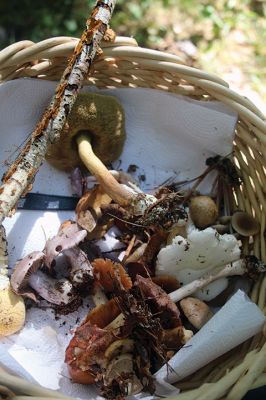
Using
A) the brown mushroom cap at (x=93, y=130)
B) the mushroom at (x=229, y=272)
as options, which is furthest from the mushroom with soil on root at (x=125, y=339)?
the brown mushroom cap at (x=93, y=130)

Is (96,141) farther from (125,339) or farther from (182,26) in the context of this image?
(182,26)

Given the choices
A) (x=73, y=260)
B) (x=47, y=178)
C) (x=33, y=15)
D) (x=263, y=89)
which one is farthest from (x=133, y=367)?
(x=33, y=15)

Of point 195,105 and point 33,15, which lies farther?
point 33,15

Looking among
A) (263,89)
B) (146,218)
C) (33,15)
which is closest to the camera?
(146,218)

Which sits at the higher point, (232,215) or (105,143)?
(105,143)

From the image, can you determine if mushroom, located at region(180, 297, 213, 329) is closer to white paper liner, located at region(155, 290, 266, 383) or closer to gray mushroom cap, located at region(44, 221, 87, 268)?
white paper liner, located at region(155, 290, 266, 383)

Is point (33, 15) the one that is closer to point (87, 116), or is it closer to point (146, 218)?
point (87, 116)

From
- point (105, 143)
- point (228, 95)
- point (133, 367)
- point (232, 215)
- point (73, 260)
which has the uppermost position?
point (228, 95)

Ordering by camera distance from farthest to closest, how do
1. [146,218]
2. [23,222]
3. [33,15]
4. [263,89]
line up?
[33,15]
[263,89]
[23,222]
[146,218]

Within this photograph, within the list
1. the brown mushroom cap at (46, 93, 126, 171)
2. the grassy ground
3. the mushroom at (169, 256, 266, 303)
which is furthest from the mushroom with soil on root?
the grassy ground
